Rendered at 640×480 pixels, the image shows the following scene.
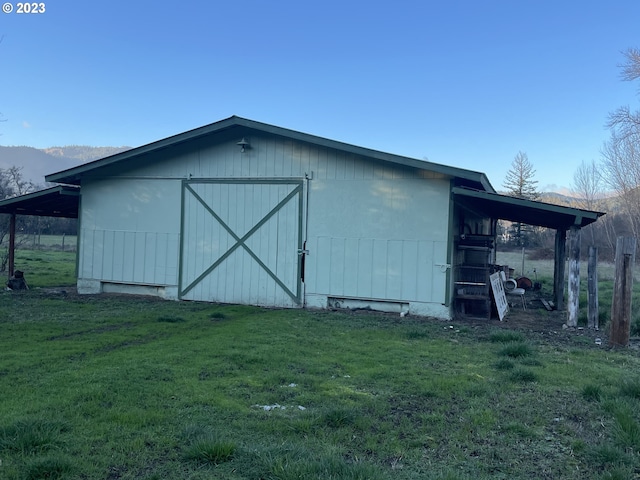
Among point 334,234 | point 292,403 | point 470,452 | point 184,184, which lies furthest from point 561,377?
point 184,184

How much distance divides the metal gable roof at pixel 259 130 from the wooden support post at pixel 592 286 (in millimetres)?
2216

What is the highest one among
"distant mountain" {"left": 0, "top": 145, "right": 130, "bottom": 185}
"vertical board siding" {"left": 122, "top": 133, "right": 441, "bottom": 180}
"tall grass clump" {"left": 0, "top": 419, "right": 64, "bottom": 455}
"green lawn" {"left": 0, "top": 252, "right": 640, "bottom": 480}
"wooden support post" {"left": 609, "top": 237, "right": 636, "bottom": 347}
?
"distant mountain" {"left": 0, "top": 145, "right": 130, "bottom": 185}

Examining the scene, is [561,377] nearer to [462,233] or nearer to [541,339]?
[541,339]

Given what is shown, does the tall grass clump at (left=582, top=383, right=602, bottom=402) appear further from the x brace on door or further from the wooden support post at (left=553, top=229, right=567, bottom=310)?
the wooden support post at (left=553, top=229, right=567, bottom=310)

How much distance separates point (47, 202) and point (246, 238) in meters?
5.69

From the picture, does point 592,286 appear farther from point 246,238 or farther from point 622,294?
point 246,238

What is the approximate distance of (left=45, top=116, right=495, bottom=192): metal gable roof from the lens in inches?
364

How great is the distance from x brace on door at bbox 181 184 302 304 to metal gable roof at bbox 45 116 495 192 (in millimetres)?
1059

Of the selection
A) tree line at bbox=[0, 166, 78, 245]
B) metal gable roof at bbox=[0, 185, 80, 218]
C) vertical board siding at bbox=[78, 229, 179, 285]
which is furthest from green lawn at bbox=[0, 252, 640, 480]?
tree line at bbox=[0, 166, 78, 245]

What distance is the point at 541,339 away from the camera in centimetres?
791

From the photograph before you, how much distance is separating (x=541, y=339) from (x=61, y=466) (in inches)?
275

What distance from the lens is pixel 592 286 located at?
860cm

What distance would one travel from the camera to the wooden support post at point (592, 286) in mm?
8466

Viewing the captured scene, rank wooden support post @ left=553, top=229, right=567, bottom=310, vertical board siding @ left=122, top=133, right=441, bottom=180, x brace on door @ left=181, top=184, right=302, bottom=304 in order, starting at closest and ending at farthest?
vertical board siding @ left=122, top=133, right=441, bottom=180 → x brace on door @ left=181, top=184, right=302, bottom=304 → wooden support post @ left=553, top=229, right=567, bottom=310
